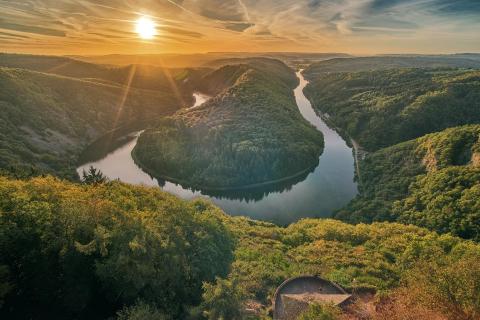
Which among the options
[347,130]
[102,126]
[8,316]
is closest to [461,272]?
[8,316]

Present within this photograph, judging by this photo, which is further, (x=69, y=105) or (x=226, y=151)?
(x=69, y=105)

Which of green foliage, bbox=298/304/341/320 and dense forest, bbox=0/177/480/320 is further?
dense forest, bbox=0/177/480/320

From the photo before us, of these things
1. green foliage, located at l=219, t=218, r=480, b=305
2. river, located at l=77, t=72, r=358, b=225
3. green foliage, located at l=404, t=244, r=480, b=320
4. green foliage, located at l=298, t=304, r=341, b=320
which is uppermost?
green foliage, located at l=404, t=244, r=480, b=320

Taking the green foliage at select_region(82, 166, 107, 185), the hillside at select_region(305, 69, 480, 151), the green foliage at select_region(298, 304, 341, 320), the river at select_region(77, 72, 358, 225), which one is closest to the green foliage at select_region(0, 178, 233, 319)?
the green foliage at select_region(298, 304, 341, 320)

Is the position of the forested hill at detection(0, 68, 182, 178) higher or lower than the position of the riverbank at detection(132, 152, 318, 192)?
higher

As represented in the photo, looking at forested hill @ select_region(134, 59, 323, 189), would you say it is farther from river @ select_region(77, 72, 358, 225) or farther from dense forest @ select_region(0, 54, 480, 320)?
river @ select_region(77, 72, 358, 225)

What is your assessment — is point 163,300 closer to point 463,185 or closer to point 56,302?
point 56,302
